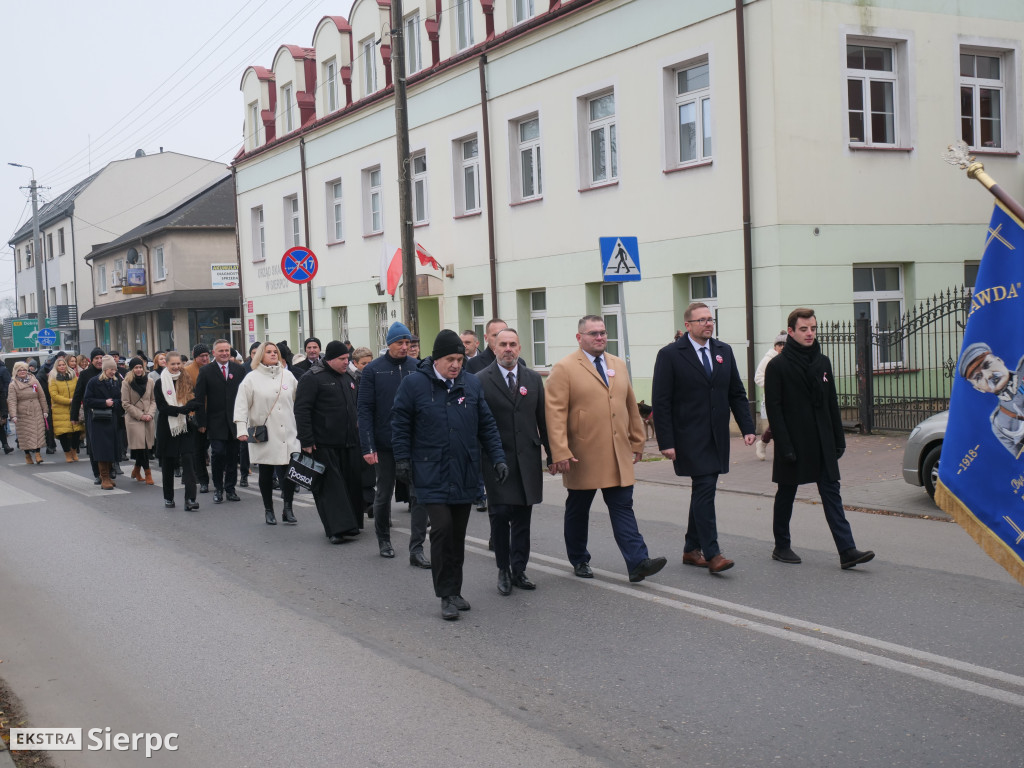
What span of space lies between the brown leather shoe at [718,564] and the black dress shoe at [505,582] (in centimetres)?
146

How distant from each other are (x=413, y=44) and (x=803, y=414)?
20.3 m

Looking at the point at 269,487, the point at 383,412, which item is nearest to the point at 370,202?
the point at 269,487

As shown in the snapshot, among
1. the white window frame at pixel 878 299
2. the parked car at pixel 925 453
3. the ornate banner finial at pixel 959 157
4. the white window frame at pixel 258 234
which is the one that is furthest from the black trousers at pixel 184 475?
the white window frame at pixel 258 234

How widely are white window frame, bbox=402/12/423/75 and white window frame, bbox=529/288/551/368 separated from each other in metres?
6.96

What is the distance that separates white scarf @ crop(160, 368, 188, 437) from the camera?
42.6 ft

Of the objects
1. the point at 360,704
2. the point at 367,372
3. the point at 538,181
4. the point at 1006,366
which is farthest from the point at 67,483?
the point at 1006,366

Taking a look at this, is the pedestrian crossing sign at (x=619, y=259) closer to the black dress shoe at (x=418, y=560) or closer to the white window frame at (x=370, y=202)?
the black dress shoe at (x=418, y=560)

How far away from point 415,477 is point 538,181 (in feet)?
50.9

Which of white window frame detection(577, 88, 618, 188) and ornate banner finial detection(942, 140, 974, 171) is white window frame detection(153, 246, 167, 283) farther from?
ornate banner finial detection(942, 140, 974, 171)

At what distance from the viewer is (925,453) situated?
1066cm

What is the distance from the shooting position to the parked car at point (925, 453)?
1049cm

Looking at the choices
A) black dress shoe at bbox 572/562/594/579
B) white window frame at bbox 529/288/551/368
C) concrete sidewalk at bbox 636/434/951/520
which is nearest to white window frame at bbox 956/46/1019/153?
concrete sidewalk at bbox 636/434/951/520

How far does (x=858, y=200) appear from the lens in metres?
17.1

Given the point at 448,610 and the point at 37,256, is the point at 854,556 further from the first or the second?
the point at 37,256
